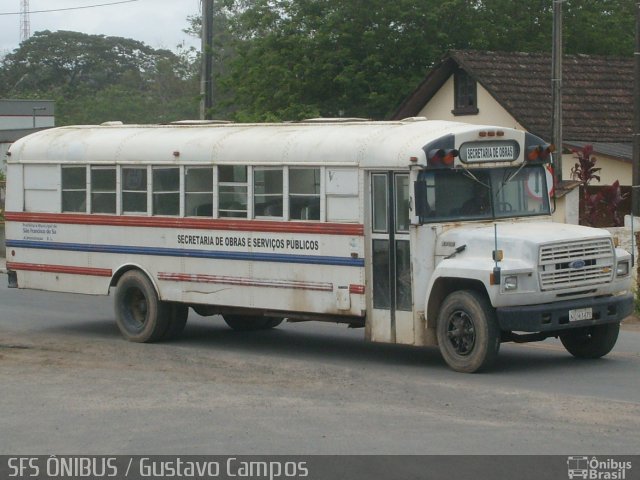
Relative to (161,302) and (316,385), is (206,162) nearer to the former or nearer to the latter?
(161,302)

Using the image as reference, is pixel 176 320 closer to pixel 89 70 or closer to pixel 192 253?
pixel 192 253

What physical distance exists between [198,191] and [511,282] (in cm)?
446

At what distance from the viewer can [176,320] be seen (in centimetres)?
1622

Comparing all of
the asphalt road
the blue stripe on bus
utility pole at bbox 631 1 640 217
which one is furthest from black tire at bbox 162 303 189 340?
utility pole at bbox 631 1 640 217

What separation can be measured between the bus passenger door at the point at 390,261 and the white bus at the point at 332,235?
0.05ft

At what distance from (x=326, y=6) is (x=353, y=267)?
28.6 meters

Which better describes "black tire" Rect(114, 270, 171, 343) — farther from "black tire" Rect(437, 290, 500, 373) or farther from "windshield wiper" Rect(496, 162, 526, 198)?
"windshield wiper" Rect(496, 162, 526, 198)

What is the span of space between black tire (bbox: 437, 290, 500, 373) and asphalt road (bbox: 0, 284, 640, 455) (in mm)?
163

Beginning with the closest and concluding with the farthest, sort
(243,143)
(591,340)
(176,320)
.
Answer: (591,340), (243,143), (176,320)

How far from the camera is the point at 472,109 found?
1486 inches

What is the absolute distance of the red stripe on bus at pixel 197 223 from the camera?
14.1 m

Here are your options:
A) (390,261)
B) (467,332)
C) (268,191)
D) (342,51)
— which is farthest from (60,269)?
(342,51)
